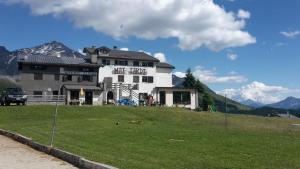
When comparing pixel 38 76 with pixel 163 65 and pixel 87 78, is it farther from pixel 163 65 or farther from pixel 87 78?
pixel 163 65

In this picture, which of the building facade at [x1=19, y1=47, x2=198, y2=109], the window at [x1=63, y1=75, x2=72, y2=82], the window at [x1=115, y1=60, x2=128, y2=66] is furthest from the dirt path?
the window at [x1=115, y1=60, x2=128, y2=66]

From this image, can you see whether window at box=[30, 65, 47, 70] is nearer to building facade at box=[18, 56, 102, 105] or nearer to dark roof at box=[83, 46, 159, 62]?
building facade at box=[18, 56, 102, 105]

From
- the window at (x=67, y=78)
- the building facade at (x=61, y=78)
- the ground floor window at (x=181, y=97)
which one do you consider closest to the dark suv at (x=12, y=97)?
the building facade at (x=61, y=78)

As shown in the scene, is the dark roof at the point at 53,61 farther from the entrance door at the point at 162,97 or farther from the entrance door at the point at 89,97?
the entrance door at the point at 162,97

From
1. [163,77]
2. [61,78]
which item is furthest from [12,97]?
[163,77]

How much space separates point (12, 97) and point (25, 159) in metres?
43.4

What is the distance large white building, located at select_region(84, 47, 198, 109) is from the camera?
3292 inches

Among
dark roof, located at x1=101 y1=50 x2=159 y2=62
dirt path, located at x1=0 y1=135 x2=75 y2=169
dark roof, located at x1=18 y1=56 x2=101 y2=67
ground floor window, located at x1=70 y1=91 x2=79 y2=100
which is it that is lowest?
dirt path, located at x1=0 y1=135 x2=75 y2=169

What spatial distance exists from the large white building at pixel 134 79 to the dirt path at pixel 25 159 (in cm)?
6245

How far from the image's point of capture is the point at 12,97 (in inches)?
2249

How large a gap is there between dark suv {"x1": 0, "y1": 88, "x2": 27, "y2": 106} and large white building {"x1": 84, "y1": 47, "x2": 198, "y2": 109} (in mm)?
25322

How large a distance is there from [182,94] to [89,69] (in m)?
23.7

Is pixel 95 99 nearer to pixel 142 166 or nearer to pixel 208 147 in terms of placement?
pixel 208 147

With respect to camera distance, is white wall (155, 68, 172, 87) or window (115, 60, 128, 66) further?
white wall (155, 68, 172, 87)
